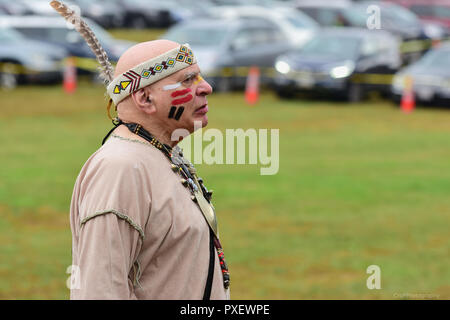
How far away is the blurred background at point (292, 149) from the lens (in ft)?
27.2

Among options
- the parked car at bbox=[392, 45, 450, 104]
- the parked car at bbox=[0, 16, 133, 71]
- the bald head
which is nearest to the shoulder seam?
the bald head

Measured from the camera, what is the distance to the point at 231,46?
75.3 feet

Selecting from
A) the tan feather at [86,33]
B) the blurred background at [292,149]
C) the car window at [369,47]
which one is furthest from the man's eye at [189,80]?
the car window at [369,47]

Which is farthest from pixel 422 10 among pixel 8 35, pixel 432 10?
pixel 8 35

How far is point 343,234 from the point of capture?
9430 millimetres

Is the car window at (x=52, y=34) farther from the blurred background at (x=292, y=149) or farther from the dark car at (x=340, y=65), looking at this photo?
the dark car at (x=340, y=65)

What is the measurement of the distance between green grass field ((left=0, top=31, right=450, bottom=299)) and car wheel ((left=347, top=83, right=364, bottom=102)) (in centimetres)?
226

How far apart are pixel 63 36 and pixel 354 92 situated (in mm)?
9155

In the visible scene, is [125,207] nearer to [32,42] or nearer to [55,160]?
[55,160]

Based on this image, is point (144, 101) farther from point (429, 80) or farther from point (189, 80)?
point (429, 80)

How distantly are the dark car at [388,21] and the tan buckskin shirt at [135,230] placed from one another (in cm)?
2479

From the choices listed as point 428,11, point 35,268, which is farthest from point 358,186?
point 428,11

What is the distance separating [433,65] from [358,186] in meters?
9.53

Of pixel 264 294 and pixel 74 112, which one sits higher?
pixel 74 112
